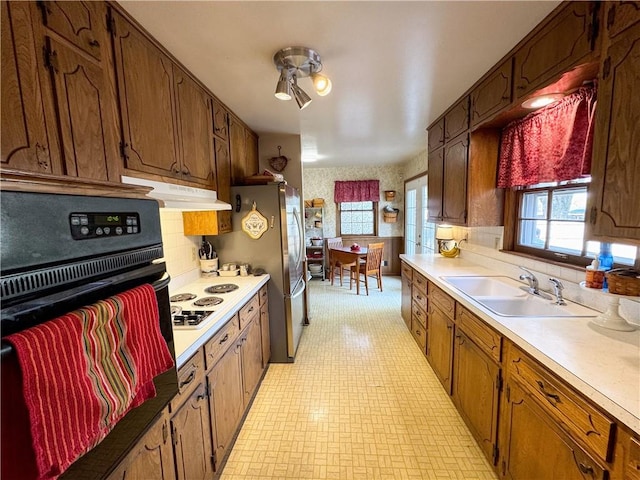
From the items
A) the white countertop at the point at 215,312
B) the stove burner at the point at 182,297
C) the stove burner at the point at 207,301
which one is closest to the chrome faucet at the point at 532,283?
the white countertop at the point at 215,312

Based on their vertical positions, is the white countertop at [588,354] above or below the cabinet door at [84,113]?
below

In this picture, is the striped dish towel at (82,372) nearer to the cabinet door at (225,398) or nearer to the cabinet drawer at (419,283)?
the cabinet door at (225,398)

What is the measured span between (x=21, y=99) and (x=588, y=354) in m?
2.11

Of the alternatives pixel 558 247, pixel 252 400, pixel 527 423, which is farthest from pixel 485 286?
pixel 252 400

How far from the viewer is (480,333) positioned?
61.3 inches

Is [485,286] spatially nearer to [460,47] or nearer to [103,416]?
[460,47]

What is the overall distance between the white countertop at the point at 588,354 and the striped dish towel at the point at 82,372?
1.36 m

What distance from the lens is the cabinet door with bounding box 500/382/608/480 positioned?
934 mm

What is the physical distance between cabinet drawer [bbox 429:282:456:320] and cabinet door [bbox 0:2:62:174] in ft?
7.26

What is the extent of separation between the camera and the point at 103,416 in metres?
0.61

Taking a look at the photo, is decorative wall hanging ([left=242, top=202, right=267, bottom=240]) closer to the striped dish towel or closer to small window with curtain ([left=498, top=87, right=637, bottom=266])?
the striped dish towel

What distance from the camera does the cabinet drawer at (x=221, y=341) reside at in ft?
4.60

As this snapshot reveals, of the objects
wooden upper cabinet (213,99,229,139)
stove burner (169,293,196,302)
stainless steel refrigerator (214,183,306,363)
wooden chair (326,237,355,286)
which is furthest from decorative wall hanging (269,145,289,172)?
wooden chair (326,237,355,286)

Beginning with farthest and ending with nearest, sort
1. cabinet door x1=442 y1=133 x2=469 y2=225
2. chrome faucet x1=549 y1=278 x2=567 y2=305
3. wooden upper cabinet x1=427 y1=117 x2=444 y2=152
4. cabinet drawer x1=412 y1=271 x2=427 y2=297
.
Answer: wooden upper cabinet x1=427 y1=117 x2=444 y2=152 < cabinet drawer x1=412 y1=271 x2=427 y2=297 < cabinet door x1=442 y1=133 x2=469 y2=225 < chrome faucet x1=549 y1=278 x2=567 y2=305
